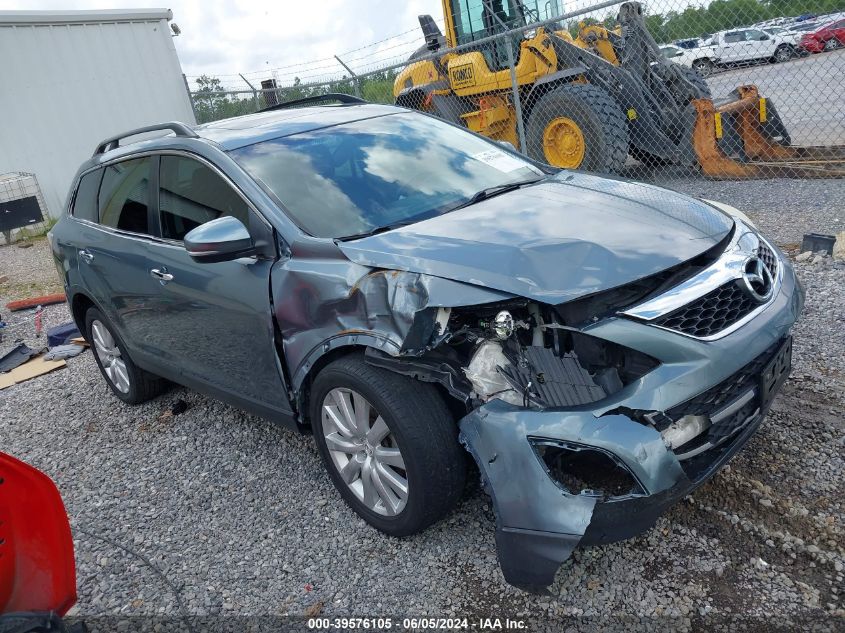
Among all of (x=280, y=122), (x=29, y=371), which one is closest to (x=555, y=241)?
(x=280, y=122)

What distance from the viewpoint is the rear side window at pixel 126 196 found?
388cm

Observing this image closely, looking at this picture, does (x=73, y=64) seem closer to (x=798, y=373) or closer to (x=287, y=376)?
(x=287, y=376)

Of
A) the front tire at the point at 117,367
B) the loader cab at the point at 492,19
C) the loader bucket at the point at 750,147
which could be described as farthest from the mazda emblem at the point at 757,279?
the loader cab at the point at 492,19

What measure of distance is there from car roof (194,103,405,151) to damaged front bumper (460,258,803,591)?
1.99 metres

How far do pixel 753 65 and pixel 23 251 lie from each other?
12408 mm

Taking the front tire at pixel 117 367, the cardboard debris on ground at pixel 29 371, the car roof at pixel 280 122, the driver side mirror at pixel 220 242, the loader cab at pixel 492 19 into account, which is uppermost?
the loader cab at pixel 492 19

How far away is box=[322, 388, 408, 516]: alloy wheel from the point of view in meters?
2.71

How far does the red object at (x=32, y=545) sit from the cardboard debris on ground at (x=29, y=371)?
4.36m

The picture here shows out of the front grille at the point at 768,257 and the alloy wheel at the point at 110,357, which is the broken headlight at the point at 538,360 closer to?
the front grille at the point at 768,257

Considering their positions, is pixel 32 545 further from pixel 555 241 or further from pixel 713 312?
pixel 713 312

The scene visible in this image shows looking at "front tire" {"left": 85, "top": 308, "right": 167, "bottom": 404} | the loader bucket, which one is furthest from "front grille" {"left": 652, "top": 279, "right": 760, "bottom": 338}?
the loader bucket

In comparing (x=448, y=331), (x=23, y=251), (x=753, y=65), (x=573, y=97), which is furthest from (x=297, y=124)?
(x=23, y=251)

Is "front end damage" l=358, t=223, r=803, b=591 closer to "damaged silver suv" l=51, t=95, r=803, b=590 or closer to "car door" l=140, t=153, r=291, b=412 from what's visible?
"damaged silver suv" l=51, t=95, r=803, b=590

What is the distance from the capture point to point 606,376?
227 cm
